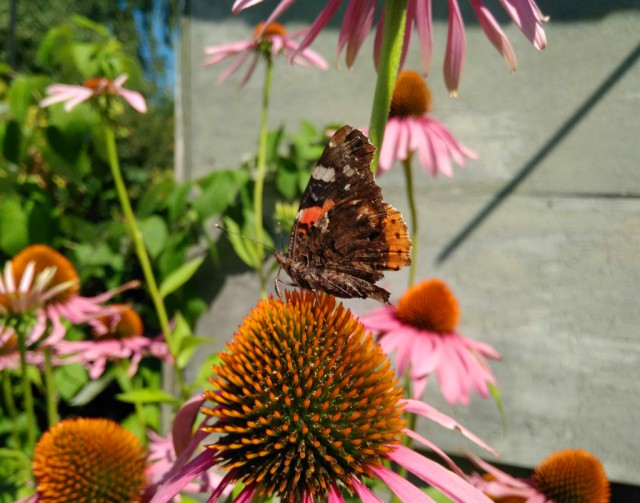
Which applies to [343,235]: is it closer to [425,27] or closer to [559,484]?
[425,27]

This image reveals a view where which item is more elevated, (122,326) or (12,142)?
(12,142)

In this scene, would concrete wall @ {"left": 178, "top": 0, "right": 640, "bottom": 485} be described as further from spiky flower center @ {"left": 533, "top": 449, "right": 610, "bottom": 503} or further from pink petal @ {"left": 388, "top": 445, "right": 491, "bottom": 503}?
pink petal @ {"left": 388, "top": 445, "right": 491, "bottom": 503}

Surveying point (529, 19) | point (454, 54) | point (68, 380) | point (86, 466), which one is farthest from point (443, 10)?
point (68, 380)

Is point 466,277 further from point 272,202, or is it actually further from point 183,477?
point 183,477

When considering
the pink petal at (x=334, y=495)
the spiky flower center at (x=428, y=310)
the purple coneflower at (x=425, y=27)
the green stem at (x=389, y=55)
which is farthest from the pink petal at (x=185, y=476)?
the spiky flower center at (x=428, y=310)

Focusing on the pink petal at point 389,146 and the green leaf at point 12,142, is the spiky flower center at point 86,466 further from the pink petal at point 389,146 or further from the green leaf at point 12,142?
the green leaf at point 12,142
